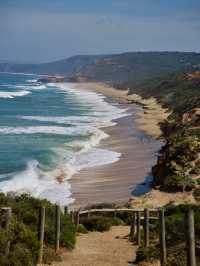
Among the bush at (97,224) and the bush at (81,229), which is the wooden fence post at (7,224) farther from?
the bush at (97,224)

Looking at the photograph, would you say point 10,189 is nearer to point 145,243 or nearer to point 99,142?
point 145,243

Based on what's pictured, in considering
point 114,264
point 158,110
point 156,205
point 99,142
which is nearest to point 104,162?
point 99,142

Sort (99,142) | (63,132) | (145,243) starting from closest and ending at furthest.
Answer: (145,243) < (99,142) < (63,132)

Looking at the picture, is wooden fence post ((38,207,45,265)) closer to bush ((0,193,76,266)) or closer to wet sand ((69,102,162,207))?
bush ((0,193,76,266))

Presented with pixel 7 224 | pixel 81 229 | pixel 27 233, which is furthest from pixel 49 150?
pixel 7 224

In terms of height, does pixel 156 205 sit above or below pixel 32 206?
below

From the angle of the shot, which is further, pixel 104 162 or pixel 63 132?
pixel 63 132
